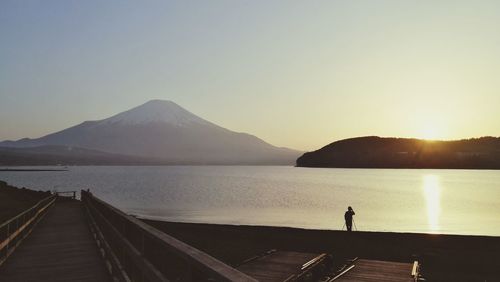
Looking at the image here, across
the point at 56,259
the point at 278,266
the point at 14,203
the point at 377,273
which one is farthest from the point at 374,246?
the point at 14,203

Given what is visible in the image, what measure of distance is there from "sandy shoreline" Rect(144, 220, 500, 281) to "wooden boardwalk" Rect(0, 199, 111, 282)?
32.5 feet

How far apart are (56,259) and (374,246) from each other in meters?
25.2

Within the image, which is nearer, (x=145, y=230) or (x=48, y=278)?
(x=145, y=230)

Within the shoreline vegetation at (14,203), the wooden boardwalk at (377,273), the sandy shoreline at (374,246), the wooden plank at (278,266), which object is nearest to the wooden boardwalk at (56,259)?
the wooden plank at (278,266)

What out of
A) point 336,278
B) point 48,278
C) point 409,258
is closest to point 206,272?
point 48,278

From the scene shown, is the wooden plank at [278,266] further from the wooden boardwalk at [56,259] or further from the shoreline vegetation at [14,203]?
the shoreline vegetation at [14,203]

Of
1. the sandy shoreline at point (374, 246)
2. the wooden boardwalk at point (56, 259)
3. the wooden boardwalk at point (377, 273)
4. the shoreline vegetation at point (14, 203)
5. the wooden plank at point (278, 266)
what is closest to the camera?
the wooden boardwalk at point (56, 259)

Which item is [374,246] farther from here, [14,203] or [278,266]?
[14,203]

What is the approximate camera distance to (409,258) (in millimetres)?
30578

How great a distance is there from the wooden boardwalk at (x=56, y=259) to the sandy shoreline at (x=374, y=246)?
32.5ft

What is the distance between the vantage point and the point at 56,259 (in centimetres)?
1321

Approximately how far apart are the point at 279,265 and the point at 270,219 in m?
51.9

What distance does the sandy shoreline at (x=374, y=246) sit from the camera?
27109mm

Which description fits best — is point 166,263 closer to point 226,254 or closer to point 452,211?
point 226,254
